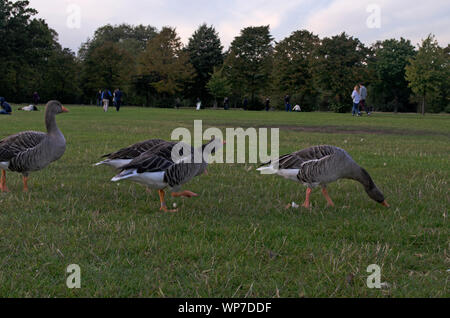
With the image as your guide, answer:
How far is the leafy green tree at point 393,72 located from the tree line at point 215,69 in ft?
0.80

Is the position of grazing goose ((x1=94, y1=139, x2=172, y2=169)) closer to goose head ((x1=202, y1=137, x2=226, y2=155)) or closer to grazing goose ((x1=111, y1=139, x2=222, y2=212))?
goose head ((x1=202, y1=137, x2=226, y2=155))

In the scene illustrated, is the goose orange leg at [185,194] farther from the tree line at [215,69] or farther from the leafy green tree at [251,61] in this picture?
the leafy green tree at [251,61]

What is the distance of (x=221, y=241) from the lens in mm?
5129

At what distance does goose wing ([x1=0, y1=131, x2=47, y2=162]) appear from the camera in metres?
7.43

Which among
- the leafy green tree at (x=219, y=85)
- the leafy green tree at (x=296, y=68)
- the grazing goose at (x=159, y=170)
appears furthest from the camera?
the leafy green tree at (x=219, y=85)

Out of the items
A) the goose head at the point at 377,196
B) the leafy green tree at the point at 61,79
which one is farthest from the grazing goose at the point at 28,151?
the leafy green tree at the point at 61,79

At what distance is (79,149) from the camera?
43.7 feet

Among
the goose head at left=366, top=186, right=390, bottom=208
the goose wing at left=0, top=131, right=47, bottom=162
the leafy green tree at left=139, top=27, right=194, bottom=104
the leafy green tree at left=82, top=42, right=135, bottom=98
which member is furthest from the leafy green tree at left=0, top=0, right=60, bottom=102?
the goose head at left=366, top=186, right=390, bottom=208

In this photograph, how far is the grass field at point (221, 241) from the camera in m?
3.98

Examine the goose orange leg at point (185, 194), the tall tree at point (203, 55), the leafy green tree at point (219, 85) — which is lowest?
the goose orange leg at point (185, 194)

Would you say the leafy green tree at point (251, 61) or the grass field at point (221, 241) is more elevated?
the leafy green tree at point (251, 61)

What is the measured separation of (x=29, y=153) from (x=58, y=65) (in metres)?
96.1
